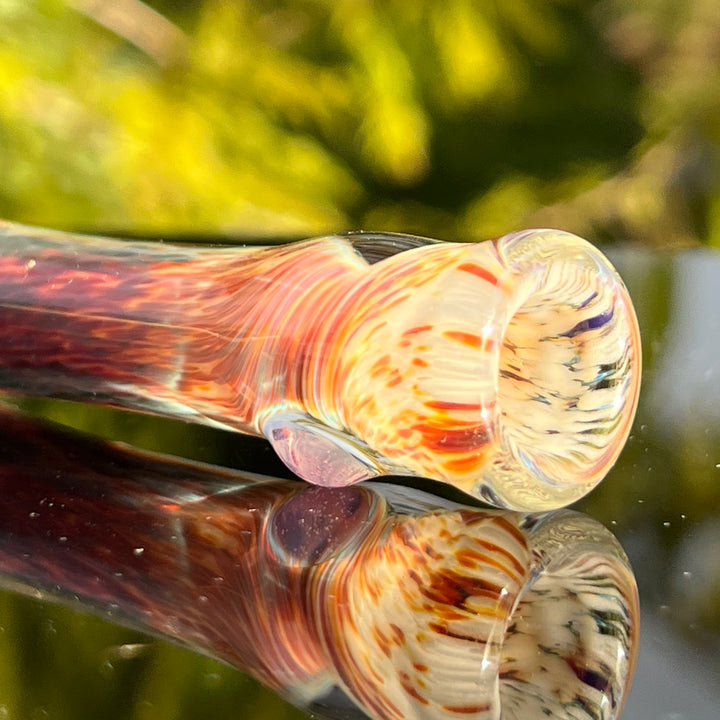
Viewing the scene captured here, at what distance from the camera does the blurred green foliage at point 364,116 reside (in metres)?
0.89

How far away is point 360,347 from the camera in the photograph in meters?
0.30

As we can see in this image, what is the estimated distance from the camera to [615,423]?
1.06 feet

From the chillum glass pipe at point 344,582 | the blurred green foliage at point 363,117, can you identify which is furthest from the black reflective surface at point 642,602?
the blurred green foliage at point 363,117

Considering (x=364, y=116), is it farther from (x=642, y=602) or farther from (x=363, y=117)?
(x=642, y=602)

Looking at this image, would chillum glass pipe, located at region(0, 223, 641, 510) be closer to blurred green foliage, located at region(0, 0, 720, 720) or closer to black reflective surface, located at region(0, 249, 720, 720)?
black reflective surface, located at region(0, 249, 720, 720)

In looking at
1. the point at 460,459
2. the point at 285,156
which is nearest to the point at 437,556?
the point at 460,459

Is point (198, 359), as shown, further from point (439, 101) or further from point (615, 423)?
point (439, 101)

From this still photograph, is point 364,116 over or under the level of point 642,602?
over

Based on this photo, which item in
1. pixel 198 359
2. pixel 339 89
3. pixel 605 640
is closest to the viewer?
pixel 605 640

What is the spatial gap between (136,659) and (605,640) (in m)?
0.13

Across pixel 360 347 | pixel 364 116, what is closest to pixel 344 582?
pixel 360 347

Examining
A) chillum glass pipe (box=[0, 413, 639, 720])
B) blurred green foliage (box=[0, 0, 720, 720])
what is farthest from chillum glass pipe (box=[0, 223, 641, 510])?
blurred green foliage (box=[0, 0, 720, 720])

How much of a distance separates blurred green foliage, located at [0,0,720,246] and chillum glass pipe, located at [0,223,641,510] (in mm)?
500

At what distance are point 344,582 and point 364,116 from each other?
0.72 meters
